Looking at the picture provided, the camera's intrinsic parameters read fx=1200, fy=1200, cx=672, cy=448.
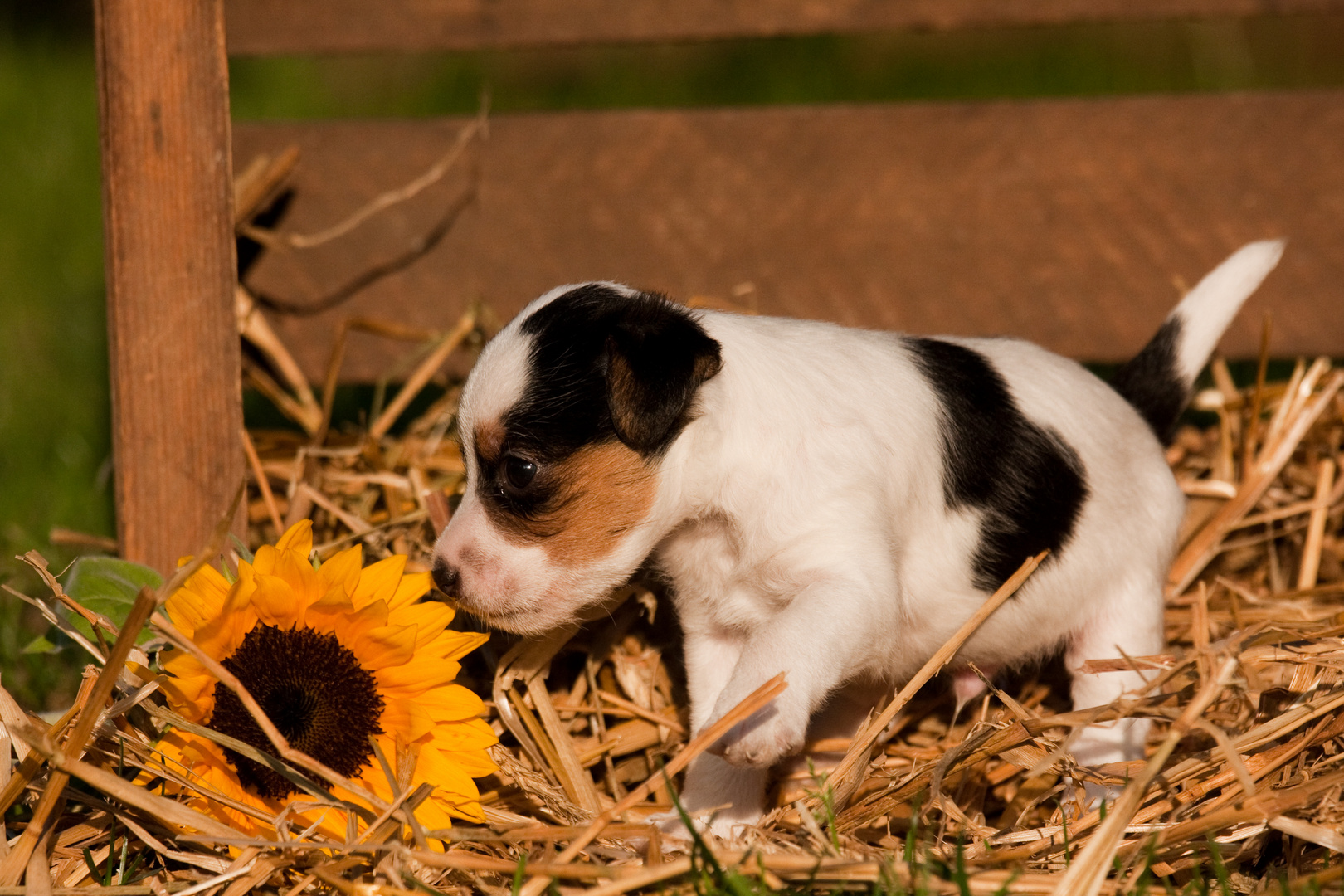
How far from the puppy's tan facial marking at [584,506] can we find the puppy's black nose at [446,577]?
0.46 feet

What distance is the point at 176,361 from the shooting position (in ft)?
11.1

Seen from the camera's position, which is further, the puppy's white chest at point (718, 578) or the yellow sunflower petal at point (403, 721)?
the puppy's white chest at point (718, 578)

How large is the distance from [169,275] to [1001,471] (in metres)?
2.32

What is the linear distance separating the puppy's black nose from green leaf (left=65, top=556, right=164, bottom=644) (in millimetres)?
836

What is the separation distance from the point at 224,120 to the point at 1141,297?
3.27 metres

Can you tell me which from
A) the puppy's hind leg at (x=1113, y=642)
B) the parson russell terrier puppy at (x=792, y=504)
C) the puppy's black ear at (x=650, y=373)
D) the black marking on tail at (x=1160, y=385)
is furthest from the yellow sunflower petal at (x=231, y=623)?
the black marking on tail at (x=1160, y=385)

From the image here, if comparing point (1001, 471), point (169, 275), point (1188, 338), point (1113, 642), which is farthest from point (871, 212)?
point (169, 275)

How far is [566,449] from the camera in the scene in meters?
2.63

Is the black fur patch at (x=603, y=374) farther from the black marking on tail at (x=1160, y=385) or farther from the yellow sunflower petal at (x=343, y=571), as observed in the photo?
the black marking on tail at (x=1160, y=385)

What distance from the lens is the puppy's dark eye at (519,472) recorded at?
8.69 feet

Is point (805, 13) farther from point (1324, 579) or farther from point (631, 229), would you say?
point (1324, 579)

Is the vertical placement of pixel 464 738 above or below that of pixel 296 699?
below

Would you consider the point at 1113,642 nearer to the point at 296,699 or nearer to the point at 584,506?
the point at 584,506

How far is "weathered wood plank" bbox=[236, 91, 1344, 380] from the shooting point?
14.8 ft
